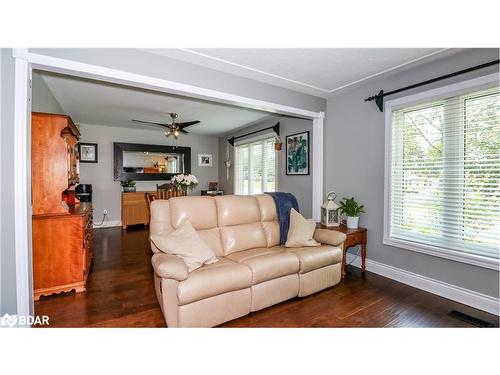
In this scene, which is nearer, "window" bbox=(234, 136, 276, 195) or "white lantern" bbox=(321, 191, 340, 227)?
"white lantern" bbox=(321, 191, 340, 227)

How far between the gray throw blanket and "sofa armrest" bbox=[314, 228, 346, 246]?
0.39 meters

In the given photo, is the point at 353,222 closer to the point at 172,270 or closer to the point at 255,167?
the point at 172,270

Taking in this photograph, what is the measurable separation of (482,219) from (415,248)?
699 mm

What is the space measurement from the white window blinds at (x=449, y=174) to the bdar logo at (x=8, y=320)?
3879mm

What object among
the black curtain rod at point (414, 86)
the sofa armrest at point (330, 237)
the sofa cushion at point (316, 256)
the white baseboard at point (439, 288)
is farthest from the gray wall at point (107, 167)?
the white baseboard at point (439, 288)

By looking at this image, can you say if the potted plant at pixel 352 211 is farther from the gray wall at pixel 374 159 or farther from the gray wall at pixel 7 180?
the gray wall at pixel 7 180

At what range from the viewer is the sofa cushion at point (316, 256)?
8.21ft

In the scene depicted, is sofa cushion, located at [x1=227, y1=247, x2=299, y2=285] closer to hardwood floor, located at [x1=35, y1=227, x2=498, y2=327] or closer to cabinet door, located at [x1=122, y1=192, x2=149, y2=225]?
hardwood floor, located at [x1=35, y1=227, x2=498, y2=327]

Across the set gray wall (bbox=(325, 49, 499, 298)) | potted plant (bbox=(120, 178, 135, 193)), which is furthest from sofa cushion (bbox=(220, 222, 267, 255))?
potted plant (bbox=(120, 178, 135, 193))

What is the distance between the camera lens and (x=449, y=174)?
255 centimetres

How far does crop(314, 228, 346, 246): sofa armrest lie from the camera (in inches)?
111

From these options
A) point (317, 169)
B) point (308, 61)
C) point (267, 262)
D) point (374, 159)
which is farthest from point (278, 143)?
point (267, 262)
